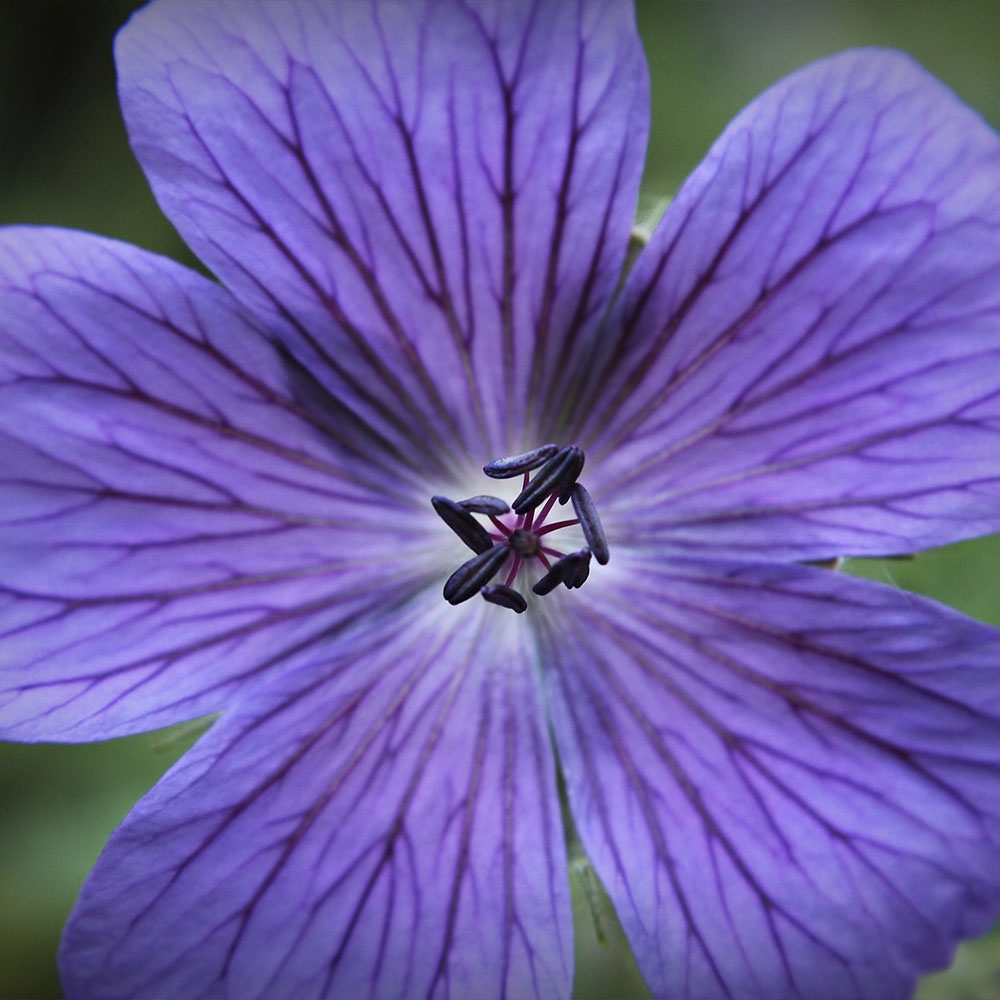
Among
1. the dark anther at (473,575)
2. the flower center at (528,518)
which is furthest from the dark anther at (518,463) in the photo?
the dark anther at (473,575)

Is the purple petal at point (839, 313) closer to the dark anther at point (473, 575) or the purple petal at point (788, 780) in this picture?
the purple petal at point (788, 780)

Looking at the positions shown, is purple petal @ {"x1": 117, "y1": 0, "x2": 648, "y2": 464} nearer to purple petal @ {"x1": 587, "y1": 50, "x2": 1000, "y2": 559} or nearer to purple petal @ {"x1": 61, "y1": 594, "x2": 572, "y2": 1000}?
purple petal @ {"x1": 587, "y1": 50, "x2": 1000, "y2": 559}

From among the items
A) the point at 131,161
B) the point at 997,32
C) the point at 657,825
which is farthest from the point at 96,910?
the point at 997,32

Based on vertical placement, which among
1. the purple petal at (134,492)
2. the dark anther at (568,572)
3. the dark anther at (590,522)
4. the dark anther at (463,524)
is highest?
the purple petal at (134,492)

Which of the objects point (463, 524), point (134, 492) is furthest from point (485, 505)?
point (134, 492)

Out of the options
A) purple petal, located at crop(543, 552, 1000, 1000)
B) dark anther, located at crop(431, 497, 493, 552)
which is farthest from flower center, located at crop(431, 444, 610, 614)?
purple petal, located at crop(543, 552, 1000, 1000)
